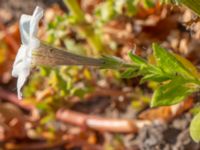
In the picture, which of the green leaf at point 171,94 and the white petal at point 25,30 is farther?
the green leaf at point 171,94

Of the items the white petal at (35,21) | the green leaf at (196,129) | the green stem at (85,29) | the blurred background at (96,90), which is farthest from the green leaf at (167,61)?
the green stem at (85,29)

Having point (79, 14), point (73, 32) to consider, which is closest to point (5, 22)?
point (73, 32)

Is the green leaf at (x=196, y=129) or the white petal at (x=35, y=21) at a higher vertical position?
the white petal at (x=35, y=21)

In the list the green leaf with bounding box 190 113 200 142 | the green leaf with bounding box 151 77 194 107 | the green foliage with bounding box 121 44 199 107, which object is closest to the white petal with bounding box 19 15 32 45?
the green foliage with bounding box 121 44 199 107

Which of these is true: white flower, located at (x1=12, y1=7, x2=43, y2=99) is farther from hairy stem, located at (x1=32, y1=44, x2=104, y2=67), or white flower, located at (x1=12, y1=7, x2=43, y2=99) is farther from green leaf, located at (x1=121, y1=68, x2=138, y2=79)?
green leaf, located at (x1=121, y1=68, x2=138, y2=79)

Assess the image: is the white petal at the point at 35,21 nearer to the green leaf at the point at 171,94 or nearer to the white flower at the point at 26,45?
the white flower at the point at 26,45

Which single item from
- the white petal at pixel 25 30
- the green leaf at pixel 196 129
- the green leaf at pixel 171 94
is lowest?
the green leaf at pixel 196 129

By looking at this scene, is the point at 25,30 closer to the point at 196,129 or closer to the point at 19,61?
the point at 19,61
